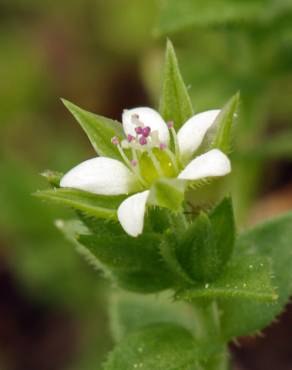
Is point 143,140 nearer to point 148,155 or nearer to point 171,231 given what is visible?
point 148,155

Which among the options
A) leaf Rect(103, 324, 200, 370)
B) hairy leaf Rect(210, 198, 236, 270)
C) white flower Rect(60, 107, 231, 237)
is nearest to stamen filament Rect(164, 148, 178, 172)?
white flower Rect(60, 107, 231, 237)

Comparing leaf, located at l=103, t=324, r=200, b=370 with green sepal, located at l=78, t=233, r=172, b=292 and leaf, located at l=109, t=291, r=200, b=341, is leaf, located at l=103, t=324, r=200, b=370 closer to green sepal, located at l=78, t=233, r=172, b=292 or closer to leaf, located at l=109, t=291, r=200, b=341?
green sepal, located at l=78, t=233, r=172, b=292

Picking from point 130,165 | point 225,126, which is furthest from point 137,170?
point 225,126

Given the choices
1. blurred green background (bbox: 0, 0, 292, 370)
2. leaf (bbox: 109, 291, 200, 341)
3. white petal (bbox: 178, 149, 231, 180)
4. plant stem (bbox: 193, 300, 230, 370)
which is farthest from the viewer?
blurred green background (bbox: 0, 0, 292, 370)

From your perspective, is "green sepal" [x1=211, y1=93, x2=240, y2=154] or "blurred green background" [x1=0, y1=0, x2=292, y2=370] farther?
"blurred green background" [x1=0, y1=0, x2=292, y2=370]

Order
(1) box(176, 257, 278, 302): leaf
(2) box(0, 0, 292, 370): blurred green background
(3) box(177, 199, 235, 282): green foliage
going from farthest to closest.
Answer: (2) box(0, 0, 292, 370): blurred green background
(3) box(177, 199, 235, 282): green foliage
(1) box(176, 257, 278, 302): leaf

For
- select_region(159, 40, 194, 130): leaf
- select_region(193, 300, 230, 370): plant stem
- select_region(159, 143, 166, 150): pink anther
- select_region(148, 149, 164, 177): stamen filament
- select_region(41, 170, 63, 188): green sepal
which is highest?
select_region(159, 40, 194, 130): leaf

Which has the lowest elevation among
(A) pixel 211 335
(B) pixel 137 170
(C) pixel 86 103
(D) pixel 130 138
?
(A) pixel 211 335
